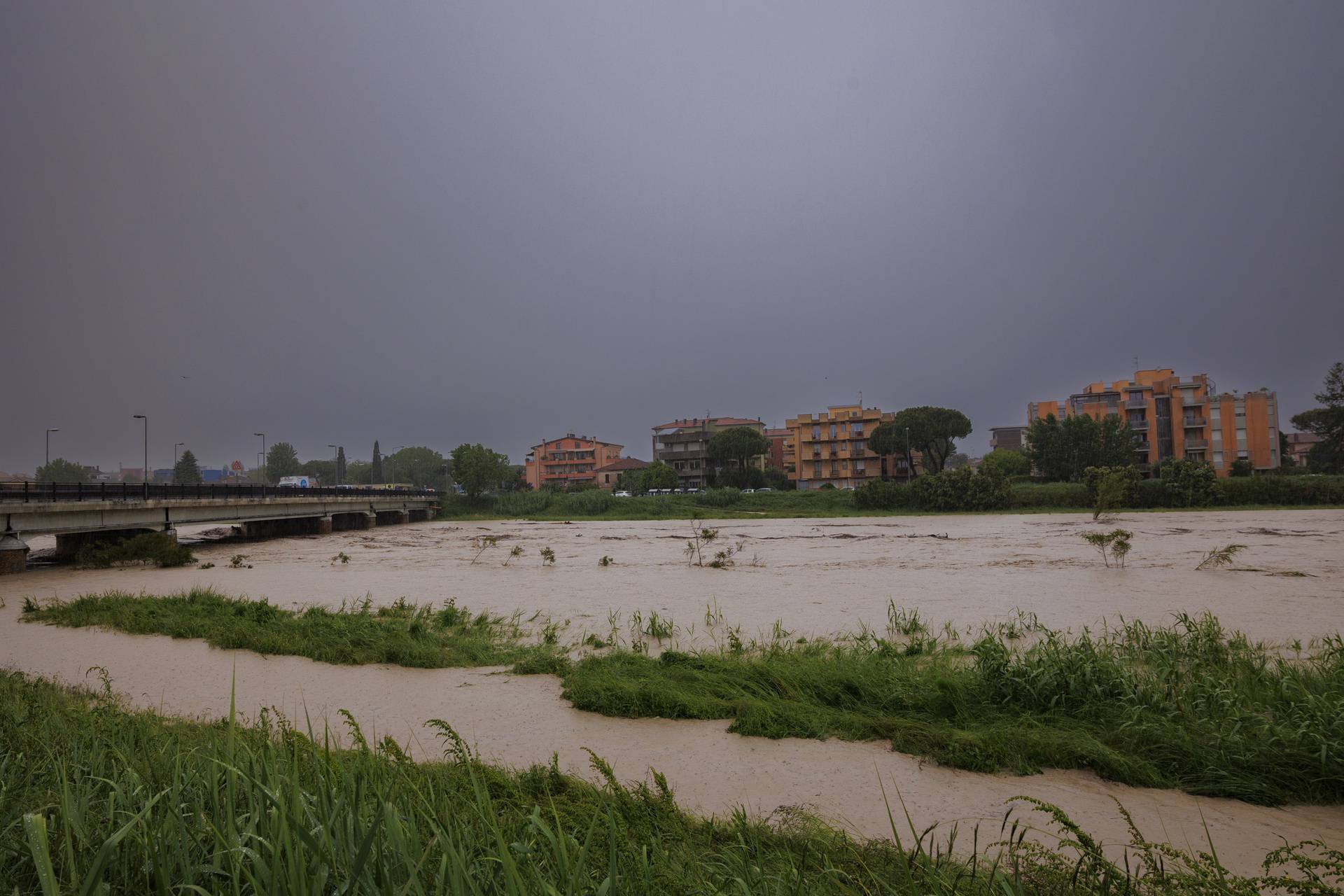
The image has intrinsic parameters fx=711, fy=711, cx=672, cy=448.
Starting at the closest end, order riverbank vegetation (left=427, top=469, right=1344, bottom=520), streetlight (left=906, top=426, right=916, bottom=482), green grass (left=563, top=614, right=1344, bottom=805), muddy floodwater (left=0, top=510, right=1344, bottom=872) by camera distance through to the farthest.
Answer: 1. muddy floodwater (left=0, top=510, right=1344, bottom=872)
2. green grass (left=563, top=614, right=1344, bottom=805)
3. riverbank vegetation (left=427, top=469, right=1344, bottom=520)
4. streetlight (left=906, top=426, right=916, bottom=482)

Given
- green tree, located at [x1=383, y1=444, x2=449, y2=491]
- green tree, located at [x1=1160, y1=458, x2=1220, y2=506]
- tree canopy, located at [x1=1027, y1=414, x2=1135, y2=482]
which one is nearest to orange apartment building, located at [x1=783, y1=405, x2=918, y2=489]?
tree canopy, located at [x1=1027, y1=414, x2=1135, y2=482]

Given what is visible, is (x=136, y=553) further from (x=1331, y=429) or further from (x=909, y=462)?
(x=1331, y=429)

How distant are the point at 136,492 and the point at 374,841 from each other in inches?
1456

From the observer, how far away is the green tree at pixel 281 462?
130 meters

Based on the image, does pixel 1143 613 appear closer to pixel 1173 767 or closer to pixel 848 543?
pixel 1173 767

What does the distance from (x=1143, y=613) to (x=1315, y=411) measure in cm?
8620

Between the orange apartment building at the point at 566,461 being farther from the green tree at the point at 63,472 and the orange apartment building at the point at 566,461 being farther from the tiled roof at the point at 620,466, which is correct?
the green tree at the point at 63,472

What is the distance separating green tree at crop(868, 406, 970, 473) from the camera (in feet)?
252

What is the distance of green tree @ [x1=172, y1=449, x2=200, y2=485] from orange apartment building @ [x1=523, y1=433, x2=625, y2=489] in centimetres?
4544

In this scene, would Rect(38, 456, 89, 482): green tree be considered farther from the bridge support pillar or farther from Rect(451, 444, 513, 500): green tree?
the bridge support pillar

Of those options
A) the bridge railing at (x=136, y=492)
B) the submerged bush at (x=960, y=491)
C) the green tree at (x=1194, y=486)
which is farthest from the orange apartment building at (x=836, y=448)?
the bridge railing at (x=136, y=492)

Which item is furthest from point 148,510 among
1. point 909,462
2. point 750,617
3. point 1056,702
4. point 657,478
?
point 909,462

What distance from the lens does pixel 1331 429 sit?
235 feet

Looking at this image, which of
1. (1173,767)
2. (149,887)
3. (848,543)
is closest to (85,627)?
(149,887)
